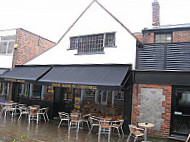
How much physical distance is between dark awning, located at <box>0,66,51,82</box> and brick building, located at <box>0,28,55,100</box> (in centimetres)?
130

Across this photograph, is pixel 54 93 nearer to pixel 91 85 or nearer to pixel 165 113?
pixel 91 85

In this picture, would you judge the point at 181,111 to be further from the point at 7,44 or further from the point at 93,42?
the point at 7,44

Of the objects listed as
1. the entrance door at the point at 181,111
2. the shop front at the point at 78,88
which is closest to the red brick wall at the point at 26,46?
the shop front at the point at 78,88

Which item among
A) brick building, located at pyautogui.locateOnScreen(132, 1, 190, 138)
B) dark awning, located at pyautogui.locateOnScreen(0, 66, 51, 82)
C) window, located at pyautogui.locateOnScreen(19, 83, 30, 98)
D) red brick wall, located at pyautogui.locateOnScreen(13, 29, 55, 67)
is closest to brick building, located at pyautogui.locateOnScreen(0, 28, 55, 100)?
red brick wall, located at pyautogui.locateOnScreen(13, 29, 55, 67)

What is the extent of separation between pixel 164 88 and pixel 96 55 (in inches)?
183

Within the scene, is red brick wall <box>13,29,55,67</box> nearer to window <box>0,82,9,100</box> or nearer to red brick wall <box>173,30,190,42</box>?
window <box>0,82,9,100</box>

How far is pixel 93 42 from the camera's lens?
1137cm

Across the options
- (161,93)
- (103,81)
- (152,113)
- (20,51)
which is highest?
(20,51)

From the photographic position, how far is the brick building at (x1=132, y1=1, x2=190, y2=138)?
8453 mm

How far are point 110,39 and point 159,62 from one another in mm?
3474

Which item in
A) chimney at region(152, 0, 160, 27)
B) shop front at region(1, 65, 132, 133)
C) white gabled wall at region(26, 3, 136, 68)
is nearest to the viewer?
shop front at region(1, 65, 132, 133)

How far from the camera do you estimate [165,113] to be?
8.52 m

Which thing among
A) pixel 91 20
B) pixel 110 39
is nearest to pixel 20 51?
pixel 91 20

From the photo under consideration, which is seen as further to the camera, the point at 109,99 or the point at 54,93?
the point at 54,93
